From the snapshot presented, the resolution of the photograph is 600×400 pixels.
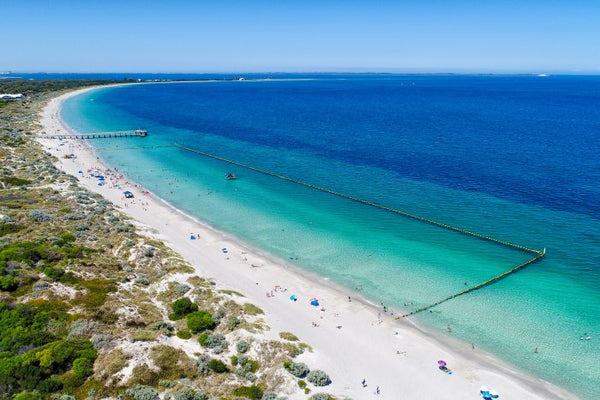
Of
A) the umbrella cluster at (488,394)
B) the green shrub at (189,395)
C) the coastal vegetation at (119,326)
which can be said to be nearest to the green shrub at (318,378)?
the coastal vegetation at (119,326)

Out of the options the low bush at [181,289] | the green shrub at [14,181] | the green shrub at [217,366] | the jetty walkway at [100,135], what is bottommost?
the green shrub at [217,366]

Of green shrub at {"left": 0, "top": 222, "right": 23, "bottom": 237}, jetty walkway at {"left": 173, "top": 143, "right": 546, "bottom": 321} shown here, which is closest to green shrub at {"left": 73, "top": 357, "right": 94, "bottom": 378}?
green shrub at {"left": 0, "top": 222, "right": 23, "bottom": 237}

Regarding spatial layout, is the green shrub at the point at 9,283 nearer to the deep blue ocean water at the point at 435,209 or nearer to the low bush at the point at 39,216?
the low bush at the point at 39,216

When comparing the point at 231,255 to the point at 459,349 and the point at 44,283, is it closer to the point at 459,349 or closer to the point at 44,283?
the point at 44,283

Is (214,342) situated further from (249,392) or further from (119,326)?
(119,326)

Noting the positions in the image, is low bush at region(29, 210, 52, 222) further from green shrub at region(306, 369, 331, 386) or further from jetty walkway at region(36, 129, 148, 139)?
jetty walkway at region(36, 129, 148, 139)

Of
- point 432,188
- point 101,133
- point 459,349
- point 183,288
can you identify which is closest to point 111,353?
point 183,288
